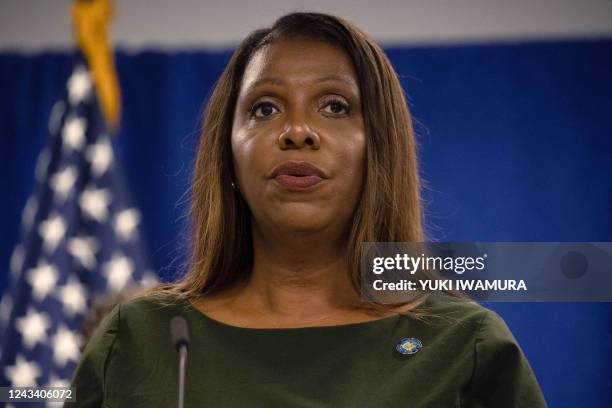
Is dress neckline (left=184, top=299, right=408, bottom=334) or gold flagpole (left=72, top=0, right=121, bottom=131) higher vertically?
gold flagpole (left=72, top=0, right=121, bottom=131)

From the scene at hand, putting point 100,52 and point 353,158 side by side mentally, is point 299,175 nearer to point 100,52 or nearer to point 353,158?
point 353,158

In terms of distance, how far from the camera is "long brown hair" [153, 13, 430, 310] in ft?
4.90

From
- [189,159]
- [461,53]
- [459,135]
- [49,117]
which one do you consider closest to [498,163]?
[459,135]

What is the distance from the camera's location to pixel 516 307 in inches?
116

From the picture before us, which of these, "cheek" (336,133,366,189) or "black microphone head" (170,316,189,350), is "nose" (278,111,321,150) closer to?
"cheek" (336,133,366,189)

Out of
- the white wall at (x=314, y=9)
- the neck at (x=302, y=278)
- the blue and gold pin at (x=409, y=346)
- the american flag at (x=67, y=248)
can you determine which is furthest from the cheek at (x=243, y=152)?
the white wall at (x=314, y=9)

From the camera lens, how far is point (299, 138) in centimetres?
142

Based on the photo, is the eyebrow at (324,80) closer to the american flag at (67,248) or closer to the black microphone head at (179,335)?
the black microphone head at (179,335)

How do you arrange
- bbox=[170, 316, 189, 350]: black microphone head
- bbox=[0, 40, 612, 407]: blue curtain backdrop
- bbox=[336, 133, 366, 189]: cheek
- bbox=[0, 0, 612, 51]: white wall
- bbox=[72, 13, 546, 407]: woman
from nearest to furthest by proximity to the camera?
bbox=[170, 316, 189, 350]: black microphone head
bbox=[72, 13, 546, 407]: woman
bbox=[336, 133, 366, 189]: cheek
bbox=[0, 40, 612, 407]: blue curtain backdrop
bbox=[0, 0, 612, 51]: white wall

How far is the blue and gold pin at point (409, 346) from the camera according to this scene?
136 cm

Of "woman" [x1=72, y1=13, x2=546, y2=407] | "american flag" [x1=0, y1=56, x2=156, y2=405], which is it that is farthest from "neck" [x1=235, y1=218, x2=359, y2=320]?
"american flag" [x1=0, y1=56, x2=156, y2=405]

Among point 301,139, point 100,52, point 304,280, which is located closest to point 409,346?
point 304,280

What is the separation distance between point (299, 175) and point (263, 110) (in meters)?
0.15

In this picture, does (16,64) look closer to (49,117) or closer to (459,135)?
(49,117)
